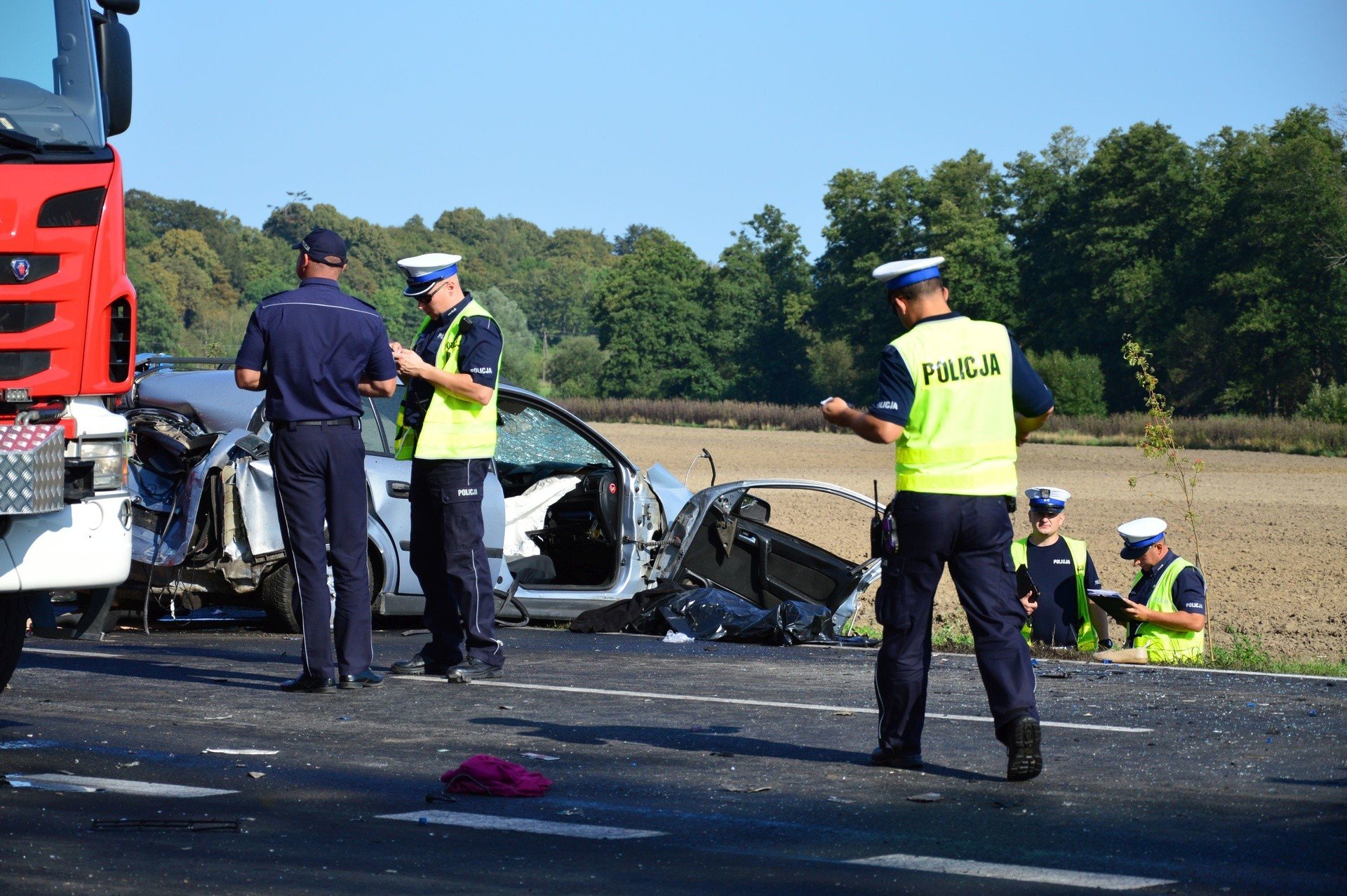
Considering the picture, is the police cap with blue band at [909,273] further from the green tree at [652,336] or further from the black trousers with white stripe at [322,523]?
the green tree at [652,336]

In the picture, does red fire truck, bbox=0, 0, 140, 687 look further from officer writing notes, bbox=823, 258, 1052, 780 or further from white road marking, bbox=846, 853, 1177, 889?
white road marking, bbox=846, 853, 1177, 889

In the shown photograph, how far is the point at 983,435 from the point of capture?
639 centimetres

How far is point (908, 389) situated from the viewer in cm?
635

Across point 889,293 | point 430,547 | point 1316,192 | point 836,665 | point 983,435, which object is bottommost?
point 836,665

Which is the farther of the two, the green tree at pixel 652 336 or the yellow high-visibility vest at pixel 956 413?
the green tree at pixel 652 336

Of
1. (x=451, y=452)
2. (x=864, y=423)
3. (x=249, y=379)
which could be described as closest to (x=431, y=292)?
(x=451, y=452)

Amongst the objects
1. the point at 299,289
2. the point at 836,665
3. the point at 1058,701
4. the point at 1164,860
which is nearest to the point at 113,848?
the point at 1164,860

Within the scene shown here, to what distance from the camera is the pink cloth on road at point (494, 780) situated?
235 inches

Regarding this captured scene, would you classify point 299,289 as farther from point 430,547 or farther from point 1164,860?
point 1164,860

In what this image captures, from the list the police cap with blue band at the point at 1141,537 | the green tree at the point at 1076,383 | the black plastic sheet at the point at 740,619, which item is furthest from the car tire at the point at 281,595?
the green tree at the point at 1076,383

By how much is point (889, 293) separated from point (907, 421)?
54 centimetres

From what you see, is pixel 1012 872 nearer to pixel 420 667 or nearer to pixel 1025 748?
pixel 1025 748

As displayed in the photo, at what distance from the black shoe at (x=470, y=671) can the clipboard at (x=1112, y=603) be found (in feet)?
12.7

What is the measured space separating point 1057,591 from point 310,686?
5404 millimetres
